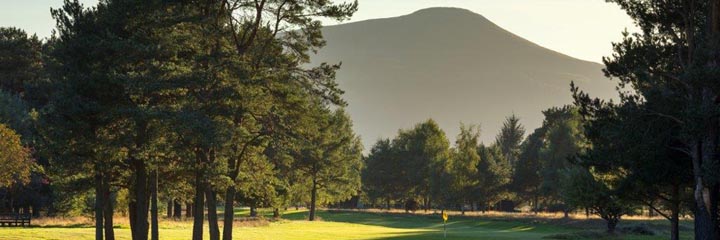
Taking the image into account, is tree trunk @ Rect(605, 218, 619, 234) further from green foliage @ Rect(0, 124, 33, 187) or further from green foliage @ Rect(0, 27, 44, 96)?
green foliage @ Rect(0, 27, 44, 96)

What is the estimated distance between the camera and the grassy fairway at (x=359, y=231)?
47938 mm

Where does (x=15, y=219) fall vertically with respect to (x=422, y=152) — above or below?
below

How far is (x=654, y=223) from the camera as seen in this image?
6862 cm

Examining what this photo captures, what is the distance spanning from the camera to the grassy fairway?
157 feet

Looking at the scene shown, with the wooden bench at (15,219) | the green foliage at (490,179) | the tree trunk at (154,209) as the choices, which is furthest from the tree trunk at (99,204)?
the green foliage at (490,179)

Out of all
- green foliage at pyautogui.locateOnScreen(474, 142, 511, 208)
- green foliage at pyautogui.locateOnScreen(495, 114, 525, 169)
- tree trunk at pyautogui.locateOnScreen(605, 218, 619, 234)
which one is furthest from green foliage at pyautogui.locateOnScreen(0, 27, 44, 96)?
green foliage at pyautogui.locateOnScreen(495, 114, 525, 169)

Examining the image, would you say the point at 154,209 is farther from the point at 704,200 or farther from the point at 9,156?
the point at 704,200

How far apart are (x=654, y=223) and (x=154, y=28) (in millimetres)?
49177

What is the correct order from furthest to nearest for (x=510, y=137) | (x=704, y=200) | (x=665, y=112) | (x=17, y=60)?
(x=510, y=137)
(x=17, y=60)
(x=665, y=112)
(x=704, y=200)

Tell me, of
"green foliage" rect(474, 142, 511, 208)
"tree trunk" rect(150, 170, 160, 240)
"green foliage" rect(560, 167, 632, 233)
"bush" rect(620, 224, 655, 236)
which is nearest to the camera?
"tree trunk" rect(150, 170, 160, 240)

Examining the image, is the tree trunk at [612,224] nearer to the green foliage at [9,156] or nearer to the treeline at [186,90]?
the treeline at [186,90]

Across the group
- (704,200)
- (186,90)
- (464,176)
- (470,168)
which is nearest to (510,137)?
(470,168)

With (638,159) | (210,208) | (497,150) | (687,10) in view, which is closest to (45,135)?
(210,208)

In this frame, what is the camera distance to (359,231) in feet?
224
